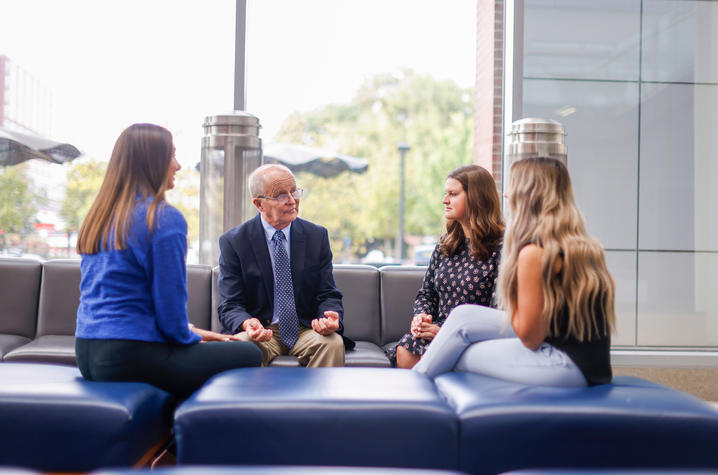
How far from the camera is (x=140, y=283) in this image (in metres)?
2.13

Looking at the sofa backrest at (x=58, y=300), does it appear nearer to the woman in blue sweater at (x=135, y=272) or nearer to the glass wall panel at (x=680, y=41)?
the woman in blue sweater at (x=135, y=272)

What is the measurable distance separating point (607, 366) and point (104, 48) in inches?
205

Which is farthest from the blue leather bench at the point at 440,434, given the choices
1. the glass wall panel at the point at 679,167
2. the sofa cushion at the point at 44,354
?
the glass wall panel at the point at 679,167

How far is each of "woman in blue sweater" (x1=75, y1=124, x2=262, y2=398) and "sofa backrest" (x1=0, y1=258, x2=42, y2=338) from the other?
1872mm

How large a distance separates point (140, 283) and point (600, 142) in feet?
12.7

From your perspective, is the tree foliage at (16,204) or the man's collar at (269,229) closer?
the man's collar at (269,229)

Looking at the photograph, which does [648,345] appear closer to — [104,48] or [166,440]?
[166,440]

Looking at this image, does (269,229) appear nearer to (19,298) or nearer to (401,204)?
(19,298)

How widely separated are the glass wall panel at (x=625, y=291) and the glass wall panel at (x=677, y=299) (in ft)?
0.17

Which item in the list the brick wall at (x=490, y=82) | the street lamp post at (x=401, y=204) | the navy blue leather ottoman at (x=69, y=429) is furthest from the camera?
the street lamp post at (x=401, y=204)

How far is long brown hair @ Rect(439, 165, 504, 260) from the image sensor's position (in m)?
3.01

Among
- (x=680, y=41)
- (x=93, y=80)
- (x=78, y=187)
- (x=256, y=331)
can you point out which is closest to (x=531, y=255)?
(x=256, y=331)

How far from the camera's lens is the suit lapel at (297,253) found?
319 cm

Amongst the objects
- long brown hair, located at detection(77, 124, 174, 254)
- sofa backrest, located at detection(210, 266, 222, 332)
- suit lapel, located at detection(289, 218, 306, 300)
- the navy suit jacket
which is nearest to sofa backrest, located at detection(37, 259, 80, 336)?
sofa backrest, located at detection(210, 266, 222, 332)
